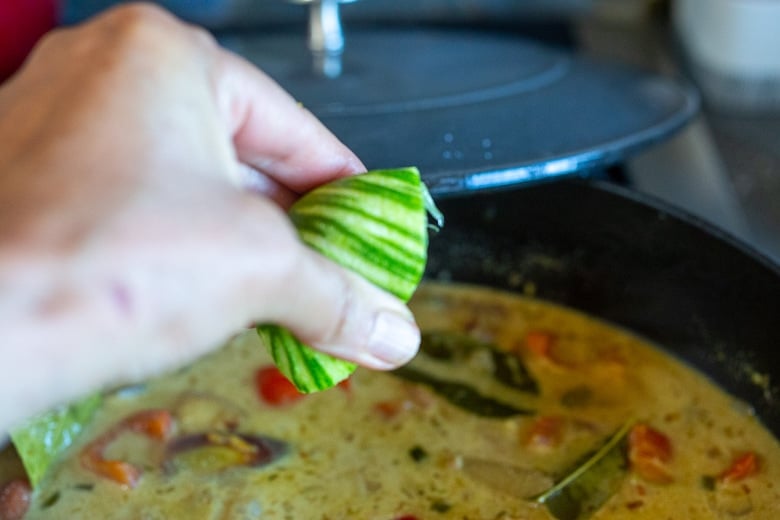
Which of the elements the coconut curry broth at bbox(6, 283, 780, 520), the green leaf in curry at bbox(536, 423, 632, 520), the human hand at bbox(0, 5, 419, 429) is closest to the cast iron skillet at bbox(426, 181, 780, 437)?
the coconut curry broth at bbox(6, 283, 780, 520)

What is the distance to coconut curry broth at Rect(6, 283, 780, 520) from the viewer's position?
101 cm

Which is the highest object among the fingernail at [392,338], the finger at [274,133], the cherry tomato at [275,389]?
the finger at [274,133]

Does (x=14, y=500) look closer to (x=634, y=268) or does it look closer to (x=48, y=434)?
(x=48, y=434)

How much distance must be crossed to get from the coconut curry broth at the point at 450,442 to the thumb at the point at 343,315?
14.9 inches

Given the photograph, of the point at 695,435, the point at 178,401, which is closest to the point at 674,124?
the point at 695,435

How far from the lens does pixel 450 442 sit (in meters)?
1.10

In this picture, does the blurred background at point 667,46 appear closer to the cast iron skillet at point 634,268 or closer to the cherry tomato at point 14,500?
the cast iron skillet at point 634,268

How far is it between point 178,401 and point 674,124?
26.9 inches

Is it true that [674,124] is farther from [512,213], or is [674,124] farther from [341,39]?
[341,39]

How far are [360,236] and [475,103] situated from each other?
476 mm

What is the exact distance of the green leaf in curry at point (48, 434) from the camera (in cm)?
101

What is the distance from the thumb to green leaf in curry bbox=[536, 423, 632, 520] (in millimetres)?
388

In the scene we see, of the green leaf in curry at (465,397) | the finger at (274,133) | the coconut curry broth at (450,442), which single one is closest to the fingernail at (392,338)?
the finger at (274,133)

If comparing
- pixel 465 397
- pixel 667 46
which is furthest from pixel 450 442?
pixel 667 46
